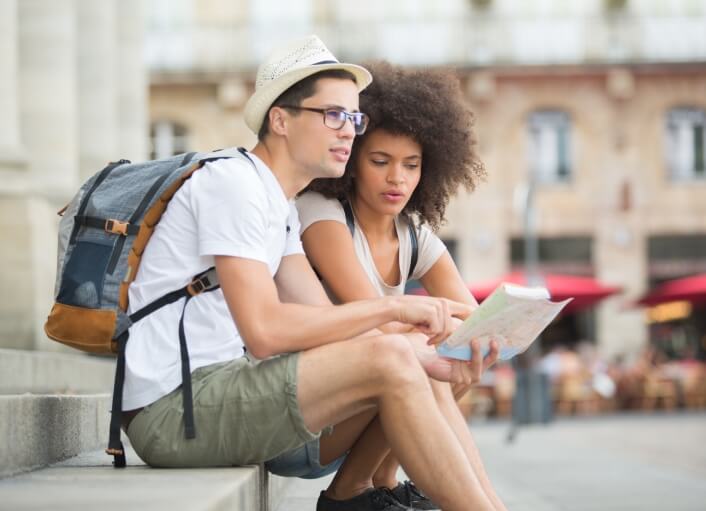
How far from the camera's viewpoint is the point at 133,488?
366 cm

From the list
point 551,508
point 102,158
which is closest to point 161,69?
point 102,158

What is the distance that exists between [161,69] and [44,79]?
18.5m

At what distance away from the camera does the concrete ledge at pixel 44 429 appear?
4.26 m

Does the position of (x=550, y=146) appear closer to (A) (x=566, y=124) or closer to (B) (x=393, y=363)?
(A) (x=566, y=124)

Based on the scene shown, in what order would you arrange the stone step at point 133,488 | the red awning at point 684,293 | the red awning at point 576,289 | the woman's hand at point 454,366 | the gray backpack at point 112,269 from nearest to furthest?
1. the stone step at point 133,488
2. the gray backpack at point 112,269
3. the woman's hand at point 454,366
4. the red awning at point 576,289
5. the red awning at point 684,293

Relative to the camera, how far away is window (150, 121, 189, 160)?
102 ft

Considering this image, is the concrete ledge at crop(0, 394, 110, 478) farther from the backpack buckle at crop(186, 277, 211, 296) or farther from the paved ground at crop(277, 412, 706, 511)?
the paved ground at crop(277, 412, 706, 511)

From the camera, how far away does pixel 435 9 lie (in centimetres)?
3198

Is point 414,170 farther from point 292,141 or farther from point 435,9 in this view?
point 435,9

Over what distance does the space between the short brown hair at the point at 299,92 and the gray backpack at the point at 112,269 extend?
0.89 feet

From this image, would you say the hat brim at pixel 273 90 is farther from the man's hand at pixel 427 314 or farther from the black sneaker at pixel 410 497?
the black sneaker at pixel 410 497

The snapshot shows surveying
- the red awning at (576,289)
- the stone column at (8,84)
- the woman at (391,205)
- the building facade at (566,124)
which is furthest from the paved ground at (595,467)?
the building facade at (566,124)

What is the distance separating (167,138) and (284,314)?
90.3ft

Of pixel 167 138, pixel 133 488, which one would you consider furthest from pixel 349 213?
pixel 167 138
